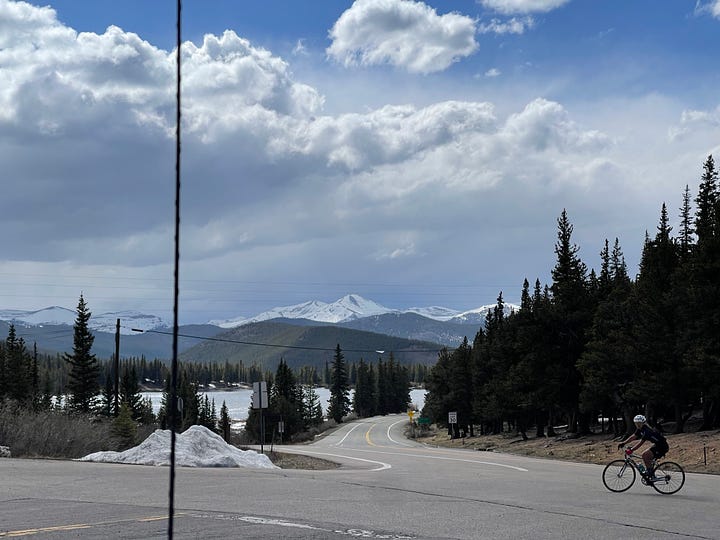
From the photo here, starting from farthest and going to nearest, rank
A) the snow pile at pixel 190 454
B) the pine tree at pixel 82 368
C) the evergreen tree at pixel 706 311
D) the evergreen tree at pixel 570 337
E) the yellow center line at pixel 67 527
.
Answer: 1. the pine tree at pixel 82 368
2. the evergreen tree at pixel 570 337
3. the evergreen tree at pixel 706 311
4. the snow pile at pixel 190 454
5. the yellow center line at pixel 67 527

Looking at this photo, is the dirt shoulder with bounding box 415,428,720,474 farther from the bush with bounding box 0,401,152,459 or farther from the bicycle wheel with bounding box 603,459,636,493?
the bush with bounding box 0,401,152,459

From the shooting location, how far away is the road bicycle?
17.3 meters

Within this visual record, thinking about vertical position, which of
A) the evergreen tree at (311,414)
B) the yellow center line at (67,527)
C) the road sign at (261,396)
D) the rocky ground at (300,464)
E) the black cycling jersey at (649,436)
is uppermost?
the road sign at (261,396)

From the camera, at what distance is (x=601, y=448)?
1698 inches

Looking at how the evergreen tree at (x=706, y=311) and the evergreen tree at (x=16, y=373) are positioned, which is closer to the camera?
the evergreen tree at (x=706, y=311)

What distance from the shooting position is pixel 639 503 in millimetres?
15633

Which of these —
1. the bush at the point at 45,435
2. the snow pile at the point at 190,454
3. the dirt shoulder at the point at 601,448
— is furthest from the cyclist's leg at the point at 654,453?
the bush at the point at 45,435

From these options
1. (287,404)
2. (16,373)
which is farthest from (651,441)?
(287,404)

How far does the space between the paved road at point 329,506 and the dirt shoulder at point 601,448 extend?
10.5m

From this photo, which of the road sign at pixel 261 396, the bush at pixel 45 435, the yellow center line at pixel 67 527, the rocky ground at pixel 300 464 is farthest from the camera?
the road sign at pixel 261 396

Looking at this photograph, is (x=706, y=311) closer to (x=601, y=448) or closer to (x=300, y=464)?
(x=601, y=448)

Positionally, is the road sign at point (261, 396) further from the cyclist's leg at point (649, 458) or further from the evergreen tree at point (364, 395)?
the evergreen tree at point (364, 395)

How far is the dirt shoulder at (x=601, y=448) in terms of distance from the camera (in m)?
31.2

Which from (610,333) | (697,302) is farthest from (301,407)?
(697,302)
